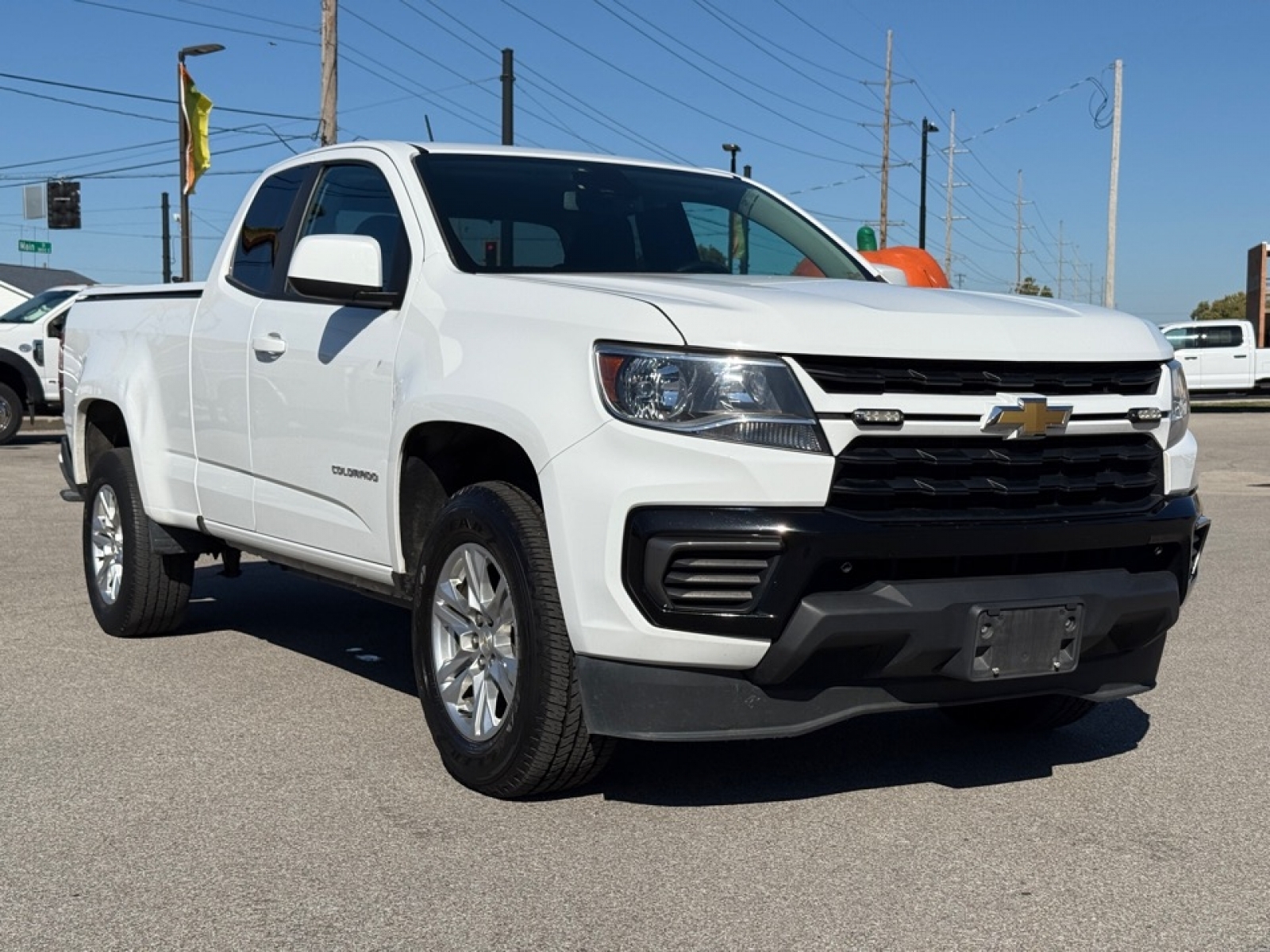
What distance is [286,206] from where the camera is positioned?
6.25 meters

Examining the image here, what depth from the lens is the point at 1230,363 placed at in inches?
1292

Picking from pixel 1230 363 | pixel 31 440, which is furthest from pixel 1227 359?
pixel 31 440

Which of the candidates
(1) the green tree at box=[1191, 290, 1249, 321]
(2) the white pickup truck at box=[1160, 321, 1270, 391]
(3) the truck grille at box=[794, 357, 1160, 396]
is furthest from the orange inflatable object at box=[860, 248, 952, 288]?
(1) the green tree at box=[1191, 290, 1249, 321]

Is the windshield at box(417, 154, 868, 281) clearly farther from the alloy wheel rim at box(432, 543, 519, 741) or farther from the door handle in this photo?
the alloy wheel rim at box(432, 543, 519, 741)

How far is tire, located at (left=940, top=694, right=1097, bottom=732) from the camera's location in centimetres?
520

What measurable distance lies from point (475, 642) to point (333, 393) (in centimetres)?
113

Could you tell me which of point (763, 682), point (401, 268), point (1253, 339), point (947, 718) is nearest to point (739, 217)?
point (401, 268)

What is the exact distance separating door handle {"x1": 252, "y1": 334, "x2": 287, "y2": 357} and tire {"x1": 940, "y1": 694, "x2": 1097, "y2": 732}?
102 inches

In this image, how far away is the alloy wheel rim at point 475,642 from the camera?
179 inches

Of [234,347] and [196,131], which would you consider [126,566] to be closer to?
[234,347]

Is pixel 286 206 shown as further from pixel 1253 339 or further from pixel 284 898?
pixel 1253 339

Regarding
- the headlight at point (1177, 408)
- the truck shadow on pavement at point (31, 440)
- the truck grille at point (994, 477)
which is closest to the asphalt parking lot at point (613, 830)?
the truck grille at point (994, 477)

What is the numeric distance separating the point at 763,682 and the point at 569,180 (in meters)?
2.35

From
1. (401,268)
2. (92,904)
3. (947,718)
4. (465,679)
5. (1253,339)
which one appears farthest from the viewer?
(1253,339)
